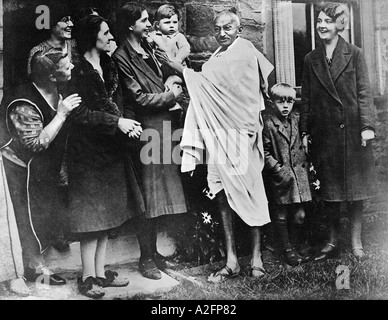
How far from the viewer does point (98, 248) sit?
5.48 m

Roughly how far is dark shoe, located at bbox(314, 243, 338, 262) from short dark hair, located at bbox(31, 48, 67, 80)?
3.21m

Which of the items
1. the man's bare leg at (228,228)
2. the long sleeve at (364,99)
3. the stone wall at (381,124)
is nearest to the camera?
the man's bare leg at (228,228)

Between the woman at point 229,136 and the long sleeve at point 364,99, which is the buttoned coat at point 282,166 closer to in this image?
the woman at point 229,136

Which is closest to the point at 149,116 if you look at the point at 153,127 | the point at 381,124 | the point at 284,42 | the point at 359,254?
the point at 153,127

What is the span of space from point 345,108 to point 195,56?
1622 mm

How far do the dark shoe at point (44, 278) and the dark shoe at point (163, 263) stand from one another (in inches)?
35.8

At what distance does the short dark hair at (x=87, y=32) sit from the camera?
5.50 meters

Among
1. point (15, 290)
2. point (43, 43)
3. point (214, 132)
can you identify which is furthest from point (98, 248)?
point (43, 43)

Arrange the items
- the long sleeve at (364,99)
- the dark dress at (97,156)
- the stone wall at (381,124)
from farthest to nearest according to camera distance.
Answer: the stone wall at (381,124)
the long sleeve at (364,99)
the dark dress at (97,156)

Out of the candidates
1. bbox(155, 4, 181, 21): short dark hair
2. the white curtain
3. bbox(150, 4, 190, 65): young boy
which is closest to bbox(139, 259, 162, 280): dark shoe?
bbox(150, 4, 190, 65): young boy

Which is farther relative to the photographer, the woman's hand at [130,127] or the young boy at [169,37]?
the young boy at [169,37]

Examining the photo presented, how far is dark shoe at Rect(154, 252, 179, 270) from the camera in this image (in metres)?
5.60

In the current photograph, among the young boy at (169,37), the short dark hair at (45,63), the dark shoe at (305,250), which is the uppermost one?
the young boy at (169,37)

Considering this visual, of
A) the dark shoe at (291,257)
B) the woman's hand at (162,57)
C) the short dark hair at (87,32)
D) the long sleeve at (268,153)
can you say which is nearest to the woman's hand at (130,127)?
the woman's hand at (162,57)
